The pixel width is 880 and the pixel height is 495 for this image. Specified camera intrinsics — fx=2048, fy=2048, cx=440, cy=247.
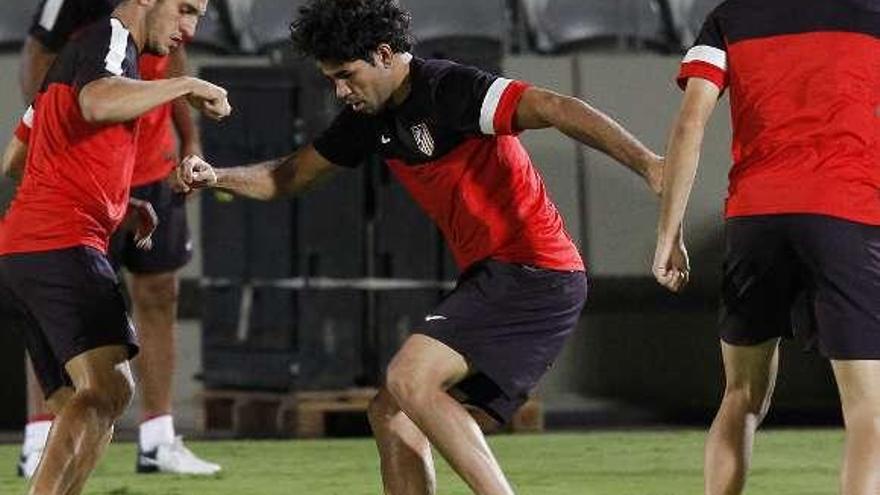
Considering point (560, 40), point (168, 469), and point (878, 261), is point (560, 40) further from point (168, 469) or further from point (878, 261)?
point (878, 261)

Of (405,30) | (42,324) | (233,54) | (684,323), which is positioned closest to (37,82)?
(42,324)

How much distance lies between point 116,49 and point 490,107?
125 cm

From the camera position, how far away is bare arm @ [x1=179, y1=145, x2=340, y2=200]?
6211 mm

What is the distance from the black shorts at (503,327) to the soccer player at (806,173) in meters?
0.51

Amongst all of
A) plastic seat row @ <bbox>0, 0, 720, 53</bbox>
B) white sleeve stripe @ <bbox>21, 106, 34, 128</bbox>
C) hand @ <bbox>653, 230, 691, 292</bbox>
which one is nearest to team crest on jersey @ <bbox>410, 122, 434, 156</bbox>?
hand @ <bbox>653, 230, 691, 292</bbox>

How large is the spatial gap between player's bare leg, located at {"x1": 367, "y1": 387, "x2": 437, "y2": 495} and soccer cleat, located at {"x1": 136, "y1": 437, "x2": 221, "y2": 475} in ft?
9.41

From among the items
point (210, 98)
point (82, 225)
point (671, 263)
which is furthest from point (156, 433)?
point (671, 263)

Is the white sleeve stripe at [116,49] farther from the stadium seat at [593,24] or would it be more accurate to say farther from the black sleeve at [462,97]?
the stadium seat at [593,24]

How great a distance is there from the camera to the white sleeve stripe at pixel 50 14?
27.2 ft

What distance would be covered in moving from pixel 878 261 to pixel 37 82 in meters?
4.06

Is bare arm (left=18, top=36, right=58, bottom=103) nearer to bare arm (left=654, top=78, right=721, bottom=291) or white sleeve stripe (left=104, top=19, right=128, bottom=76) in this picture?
white sleeve stripe (left=104, top=19, right=128, bottom=76)

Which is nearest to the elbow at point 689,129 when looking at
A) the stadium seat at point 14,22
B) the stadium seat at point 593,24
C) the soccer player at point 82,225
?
the soccer player at point 82,225

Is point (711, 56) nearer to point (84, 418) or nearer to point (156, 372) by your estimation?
point (84, 418)

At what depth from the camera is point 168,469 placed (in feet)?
28.4
